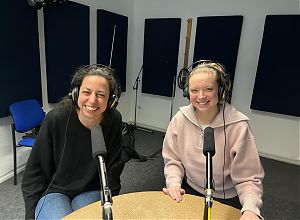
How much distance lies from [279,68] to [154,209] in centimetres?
287

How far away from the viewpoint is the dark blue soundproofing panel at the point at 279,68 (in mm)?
3008

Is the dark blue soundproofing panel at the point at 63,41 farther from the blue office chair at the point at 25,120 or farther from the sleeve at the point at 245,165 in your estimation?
the sleeve at the point at 245,165

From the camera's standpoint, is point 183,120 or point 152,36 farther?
point 152,36

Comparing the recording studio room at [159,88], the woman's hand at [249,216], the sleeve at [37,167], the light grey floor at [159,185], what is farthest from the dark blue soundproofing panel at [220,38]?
the sleeve at [37,167]

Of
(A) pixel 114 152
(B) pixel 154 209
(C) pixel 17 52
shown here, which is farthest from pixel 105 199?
(C) pixel 17 52

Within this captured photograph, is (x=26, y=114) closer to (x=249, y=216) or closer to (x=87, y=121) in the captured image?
(x=87, y=121)

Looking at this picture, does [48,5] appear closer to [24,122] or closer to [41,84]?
[41,84]

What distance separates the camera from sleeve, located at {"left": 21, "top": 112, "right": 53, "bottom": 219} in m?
1.24

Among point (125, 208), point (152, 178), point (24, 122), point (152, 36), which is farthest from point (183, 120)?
point (152, 36)

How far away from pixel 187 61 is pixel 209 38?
1.57 feet

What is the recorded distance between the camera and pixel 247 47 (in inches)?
131

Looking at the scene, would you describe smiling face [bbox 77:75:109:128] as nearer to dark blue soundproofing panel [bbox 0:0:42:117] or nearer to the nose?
the nose

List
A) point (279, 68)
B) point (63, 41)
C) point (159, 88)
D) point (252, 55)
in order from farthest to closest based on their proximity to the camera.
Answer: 1. point (159, 88)
2. point (252, 55)
3. point (279, 68)
4. point (63, 41)

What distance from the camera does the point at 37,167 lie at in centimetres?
127
